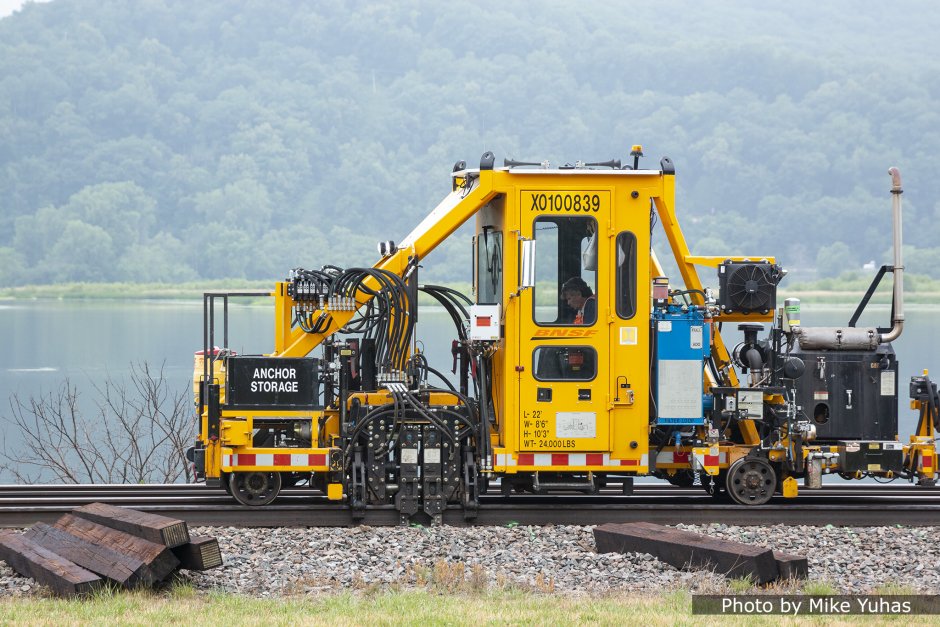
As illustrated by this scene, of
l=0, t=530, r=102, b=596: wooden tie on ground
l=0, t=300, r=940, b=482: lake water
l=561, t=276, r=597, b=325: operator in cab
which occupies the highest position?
l=0, t=300, r=940, b=482: lake water

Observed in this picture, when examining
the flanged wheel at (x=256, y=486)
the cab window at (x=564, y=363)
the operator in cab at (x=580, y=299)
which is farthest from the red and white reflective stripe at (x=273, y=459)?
the operator in cab at (x=580, y=299)

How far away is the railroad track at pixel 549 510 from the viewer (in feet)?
33.9

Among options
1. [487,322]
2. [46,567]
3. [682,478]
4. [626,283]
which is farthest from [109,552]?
[682,478]

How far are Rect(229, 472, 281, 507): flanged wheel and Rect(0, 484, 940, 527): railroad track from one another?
5.1 inches

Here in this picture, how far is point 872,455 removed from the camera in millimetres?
10820

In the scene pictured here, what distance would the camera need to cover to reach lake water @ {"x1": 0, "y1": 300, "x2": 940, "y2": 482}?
47.4m

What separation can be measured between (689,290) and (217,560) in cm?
459

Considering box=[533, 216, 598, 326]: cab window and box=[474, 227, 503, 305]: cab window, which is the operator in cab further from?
box=[474, 227, 503, 305]: cab window

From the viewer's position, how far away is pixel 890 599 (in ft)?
24.4

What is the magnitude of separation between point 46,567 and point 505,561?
3.00 meters

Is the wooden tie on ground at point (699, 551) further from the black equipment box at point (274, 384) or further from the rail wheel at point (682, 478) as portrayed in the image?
the black equipment box at point (274, 384)

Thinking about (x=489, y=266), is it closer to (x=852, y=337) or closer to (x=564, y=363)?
(x=564, y=363)

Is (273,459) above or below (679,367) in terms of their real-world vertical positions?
below

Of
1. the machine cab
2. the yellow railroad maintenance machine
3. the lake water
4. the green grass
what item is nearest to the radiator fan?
the yellow railroad maintenance machine
